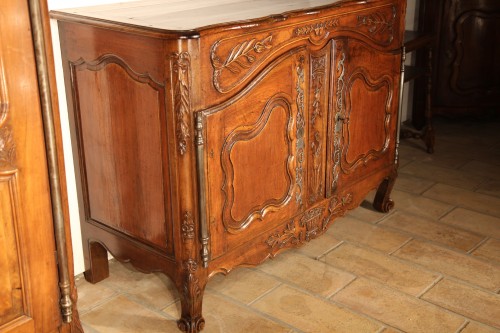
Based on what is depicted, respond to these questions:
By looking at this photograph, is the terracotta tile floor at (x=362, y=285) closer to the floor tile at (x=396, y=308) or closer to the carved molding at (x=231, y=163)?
the floor tile at (x=396, y=308)

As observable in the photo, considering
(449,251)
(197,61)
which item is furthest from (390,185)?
(197,61)

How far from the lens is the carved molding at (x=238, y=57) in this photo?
6.73 ft

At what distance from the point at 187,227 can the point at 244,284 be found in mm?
565

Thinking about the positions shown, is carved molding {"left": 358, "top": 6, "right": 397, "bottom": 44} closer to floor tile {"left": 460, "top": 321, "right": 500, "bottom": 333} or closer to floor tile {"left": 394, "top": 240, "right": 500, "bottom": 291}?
floor tile {"left": 394, "top": 240, "right": 500, "bottom": 291}

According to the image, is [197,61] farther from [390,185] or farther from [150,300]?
[390,185]

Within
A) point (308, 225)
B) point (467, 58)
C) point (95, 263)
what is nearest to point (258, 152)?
point (308, 225)

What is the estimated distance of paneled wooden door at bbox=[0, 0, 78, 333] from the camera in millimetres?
1729

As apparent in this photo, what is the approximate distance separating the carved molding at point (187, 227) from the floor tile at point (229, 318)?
0.38 m

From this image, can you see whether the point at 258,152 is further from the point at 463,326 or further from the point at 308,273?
the point at 463,326

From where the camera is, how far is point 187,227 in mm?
2164

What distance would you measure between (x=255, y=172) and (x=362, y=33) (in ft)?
2.57

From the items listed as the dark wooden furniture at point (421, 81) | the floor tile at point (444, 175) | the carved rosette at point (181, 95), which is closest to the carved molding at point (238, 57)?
the carved rosette at point (181, 95)

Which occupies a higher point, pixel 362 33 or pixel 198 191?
pixel 362 33

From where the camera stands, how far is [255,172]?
2.35m
